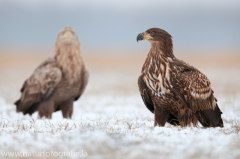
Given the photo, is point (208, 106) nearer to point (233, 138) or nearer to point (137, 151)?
point (233, 138)

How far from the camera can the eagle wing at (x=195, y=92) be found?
5.74 meters

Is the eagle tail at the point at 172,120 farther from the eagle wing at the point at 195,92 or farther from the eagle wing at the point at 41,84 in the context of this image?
the eagle wing at the point at 41,84

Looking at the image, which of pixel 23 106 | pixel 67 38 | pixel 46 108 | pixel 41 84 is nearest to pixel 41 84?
pixel 41 84

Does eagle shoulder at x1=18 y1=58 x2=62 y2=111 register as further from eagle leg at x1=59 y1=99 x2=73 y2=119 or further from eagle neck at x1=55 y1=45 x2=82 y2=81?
eagle leg at x1=59 y1=99 x2=73 y2=119

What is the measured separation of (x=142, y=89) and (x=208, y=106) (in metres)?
1.23

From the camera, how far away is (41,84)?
27.6 feet

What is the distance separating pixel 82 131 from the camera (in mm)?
5062

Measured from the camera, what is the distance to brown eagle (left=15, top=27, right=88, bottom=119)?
838cm

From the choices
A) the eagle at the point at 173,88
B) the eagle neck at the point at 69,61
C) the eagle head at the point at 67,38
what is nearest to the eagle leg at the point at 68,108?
the eagle neck at the point at 69,61

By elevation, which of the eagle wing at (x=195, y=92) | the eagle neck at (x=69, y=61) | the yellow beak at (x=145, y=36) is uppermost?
the yellow beak at (x=145, y=36)

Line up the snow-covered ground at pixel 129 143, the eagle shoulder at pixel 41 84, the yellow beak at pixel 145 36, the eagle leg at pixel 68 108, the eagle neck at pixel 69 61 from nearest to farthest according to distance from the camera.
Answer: the snow-covered ground at pixel 129 143, the yellow beak at pixel 145 36, the eagle shoulder at pixel 41 84, the eagle neck at pixel 69 61, the eagle leg at pixel 68 108

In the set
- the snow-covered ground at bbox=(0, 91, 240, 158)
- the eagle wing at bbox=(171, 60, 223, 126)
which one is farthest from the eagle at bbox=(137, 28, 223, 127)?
the snow-covered ground at bbox=(0, 91, 240, 158)

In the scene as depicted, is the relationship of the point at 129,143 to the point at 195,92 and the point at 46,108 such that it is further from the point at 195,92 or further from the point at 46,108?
the point at 46,108

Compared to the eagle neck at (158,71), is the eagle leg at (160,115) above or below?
below
